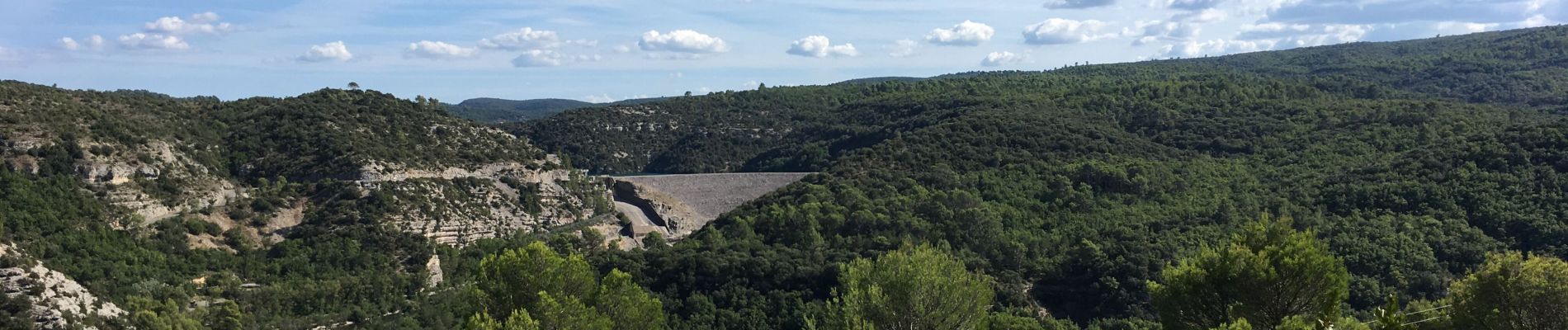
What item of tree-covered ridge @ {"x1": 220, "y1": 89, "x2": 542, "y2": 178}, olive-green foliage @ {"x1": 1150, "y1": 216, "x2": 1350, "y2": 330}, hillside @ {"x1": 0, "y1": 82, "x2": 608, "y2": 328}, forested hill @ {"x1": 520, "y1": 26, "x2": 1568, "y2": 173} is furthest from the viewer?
forested hill @ {"x1": 520, "y1": 26, "x2": 1568, "y2": 173}

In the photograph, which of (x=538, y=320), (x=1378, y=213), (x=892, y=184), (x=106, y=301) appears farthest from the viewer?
(x=892, y=184)

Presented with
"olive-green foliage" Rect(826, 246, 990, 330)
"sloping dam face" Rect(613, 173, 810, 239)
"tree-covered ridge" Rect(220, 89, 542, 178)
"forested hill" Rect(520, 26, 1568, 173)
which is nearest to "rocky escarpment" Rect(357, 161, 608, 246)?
"tree-covered ridge" Rect(220, 89, 542, 178)

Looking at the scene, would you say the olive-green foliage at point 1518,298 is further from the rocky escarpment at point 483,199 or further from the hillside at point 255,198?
the rocky escarpment at point 483,199

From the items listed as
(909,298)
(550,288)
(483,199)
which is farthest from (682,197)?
(909,298)

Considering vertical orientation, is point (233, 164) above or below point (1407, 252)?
above

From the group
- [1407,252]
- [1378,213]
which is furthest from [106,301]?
[1378,213]

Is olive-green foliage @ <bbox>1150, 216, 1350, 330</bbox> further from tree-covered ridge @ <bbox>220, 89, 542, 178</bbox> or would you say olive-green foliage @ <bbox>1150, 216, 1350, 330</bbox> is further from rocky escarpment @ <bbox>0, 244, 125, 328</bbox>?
tree-covered ridge @ <bbox>220, 89, 542, 178</bbox>

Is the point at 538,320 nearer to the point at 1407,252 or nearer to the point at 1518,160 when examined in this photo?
the point at 1407,252
